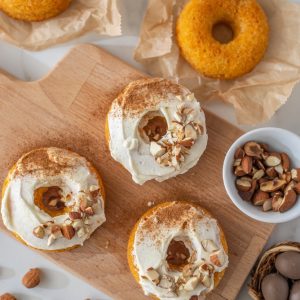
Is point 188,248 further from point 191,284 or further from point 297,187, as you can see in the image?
point 297,187

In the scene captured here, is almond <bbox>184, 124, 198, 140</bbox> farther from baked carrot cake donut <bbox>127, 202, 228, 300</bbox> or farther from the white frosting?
baked carrot cake donut <bbox>127, 202, 228, 300</bbox>

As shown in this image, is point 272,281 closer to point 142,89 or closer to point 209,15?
point 142,89

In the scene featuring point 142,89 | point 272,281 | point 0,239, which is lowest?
point 272,281

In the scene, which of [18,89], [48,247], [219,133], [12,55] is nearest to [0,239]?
[48,247]

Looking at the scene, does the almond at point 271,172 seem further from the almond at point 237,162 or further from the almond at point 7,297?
the almond at point 7,297

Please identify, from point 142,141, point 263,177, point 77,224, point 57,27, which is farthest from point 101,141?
point 263,177

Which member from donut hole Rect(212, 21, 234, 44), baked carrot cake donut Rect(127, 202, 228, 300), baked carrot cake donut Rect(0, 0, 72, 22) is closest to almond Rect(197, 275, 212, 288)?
baked carrot cake donut Rect(127, 202, 228, 300)
